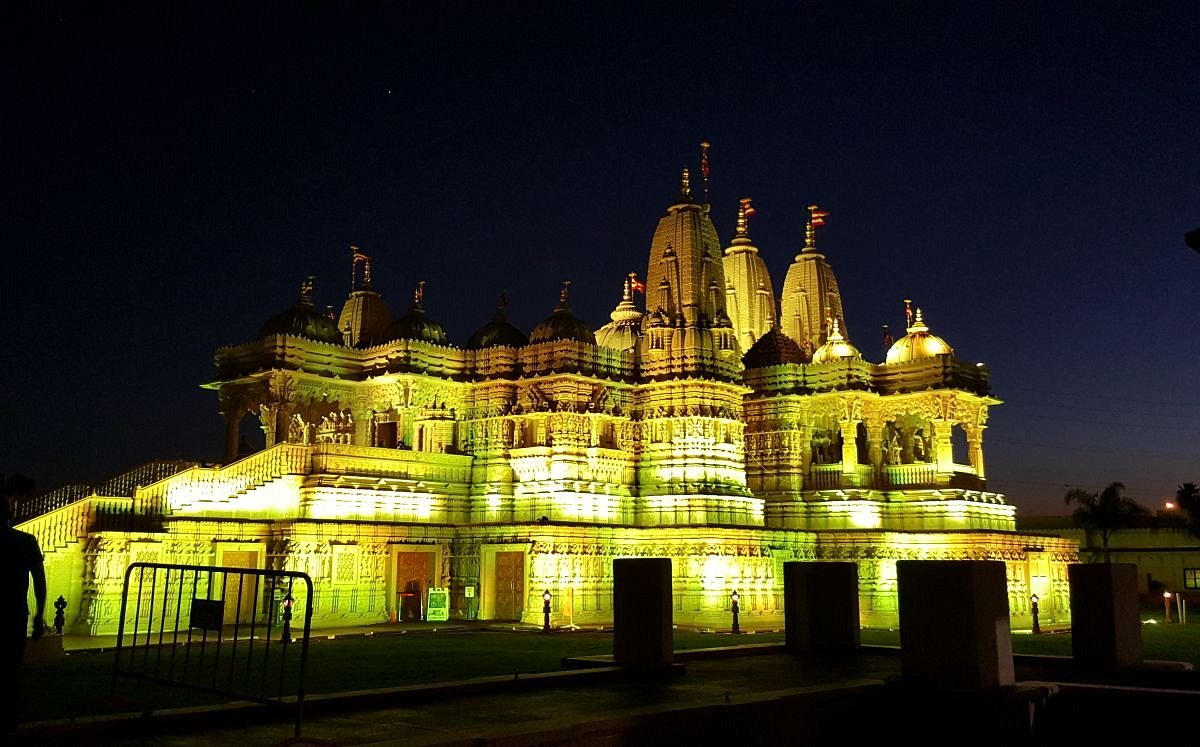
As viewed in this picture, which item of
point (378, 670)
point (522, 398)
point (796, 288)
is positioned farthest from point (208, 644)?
point (796, 288)

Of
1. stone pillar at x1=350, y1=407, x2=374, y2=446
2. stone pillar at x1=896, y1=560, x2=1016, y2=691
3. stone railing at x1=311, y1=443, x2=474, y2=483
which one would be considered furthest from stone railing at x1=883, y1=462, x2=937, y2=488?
stone pillar at x1=896, y1=560, x2=1016, y2=691

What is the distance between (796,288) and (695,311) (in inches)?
596

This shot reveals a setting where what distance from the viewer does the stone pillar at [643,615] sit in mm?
15094

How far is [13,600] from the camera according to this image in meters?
8.87

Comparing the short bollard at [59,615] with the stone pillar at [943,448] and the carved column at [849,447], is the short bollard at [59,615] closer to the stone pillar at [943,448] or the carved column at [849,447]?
the carved column at [849,447]

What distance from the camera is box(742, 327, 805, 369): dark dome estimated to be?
157 ft

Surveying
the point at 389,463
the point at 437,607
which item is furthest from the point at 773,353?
the point at 437,607

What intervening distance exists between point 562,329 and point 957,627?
29.2 meters

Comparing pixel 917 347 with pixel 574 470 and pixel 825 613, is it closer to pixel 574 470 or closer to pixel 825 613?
pixel 574 470

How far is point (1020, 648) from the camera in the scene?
75.1ft

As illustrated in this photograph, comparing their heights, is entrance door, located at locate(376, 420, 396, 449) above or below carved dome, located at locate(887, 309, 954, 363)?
below

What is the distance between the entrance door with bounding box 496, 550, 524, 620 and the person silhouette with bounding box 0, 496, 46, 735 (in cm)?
2585

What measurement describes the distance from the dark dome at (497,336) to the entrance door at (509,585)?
9403 mm

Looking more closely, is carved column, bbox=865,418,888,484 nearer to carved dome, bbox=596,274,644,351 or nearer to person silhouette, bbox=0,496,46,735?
carved dome, bbox=596,274,644,351
